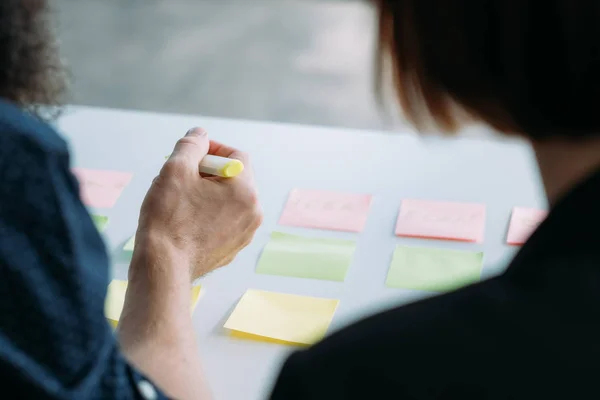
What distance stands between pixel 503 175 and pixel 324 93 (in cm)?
148

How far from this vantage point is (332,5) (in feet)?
9.75

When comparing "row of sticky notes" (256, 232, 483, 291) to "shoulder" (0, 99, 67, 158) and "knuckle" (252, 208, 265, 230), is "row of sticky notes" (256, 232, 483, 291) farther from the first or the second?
"shoulder" (0, 99, 67, 158)

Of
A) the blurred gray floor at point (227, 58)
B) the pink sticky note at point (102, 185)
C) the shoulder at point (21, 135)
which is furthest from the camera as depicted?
the blurred gray floor at point (227, 58)

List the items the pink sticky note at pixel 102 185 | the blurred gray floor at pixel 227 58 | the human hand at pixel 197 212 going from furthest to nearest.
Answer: the blurred gray floor at pixel 227 58, the pink sticky note at pixel 102 185, the human hand at pixel 197 212

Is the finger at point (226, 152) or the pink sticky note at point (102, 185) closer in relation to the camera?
the finger at point (226, 152)

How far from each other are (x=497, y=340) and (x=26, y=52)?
0.28 meters

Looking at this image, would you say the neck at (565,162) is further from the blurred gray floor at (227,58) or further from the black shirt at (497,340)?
the blurred gray floor at (227,58)

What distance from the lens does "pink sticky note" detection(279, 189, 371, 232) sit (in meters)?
0.94

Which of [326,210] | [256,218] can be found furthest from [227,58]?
[256,218]

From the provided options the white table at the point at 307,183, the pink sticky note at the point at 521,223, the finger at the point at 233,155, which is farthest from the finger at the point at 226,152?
the pink sticky note at the point at 521,223

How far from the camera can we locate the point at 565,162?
1.59ft

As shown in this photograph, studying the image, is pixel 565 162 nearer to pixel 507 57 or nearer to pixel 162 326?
pixel 507 57

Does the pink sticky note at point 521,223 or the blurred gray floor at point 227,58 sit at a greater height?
the pink sticky note at point 521,223

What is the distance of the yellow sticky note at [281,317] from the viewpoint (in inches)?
30.3
